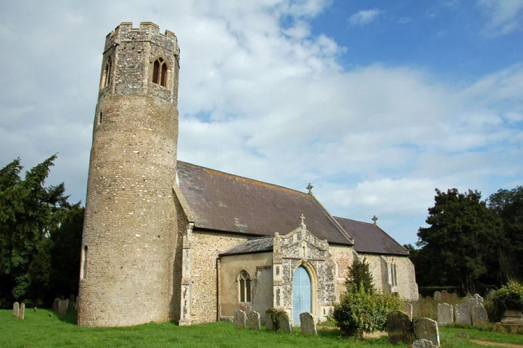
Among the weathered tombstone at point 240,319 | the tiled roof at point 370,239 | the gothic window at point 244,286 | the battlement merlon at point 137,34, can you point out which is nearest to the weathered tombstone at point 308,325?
the weathered tombstone at point 240,319

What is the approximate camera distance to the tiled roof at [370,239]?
31.3 meters

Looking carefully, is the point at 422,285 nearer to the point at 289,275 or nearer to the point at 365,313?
the point at 289,275

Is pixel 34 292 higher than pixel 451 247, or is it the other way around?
pixel 451 247

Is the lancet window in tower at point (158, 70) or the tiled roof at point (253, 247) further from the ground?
the lancet window in tower at point (158, 70)

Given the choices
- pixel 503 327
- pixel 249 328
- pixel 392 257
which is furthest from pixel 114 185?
pixel 392 257

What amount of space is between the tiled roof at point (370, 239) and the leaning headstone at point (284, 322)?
16.8 m

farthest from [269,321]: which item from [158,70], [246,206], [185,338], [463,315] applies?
[158,70]

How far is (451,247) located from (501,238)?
15.9ft

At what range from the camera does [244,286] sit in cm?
1869

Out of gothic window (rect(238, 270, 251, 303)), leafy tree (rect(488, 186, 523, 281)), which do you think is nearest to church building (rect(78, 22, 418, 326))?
gothic window (rect(238, 270, 251, 303))

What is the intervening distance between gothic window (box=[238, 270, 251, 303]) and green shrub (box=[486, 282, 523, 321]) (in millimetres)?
10801

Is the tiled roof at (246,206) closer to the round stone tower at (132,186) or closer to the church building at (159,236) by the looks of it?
the church building at (159,236)

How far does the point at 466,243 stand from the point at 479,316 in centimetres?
2135

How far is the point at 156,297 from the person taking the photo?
17.8 meters
